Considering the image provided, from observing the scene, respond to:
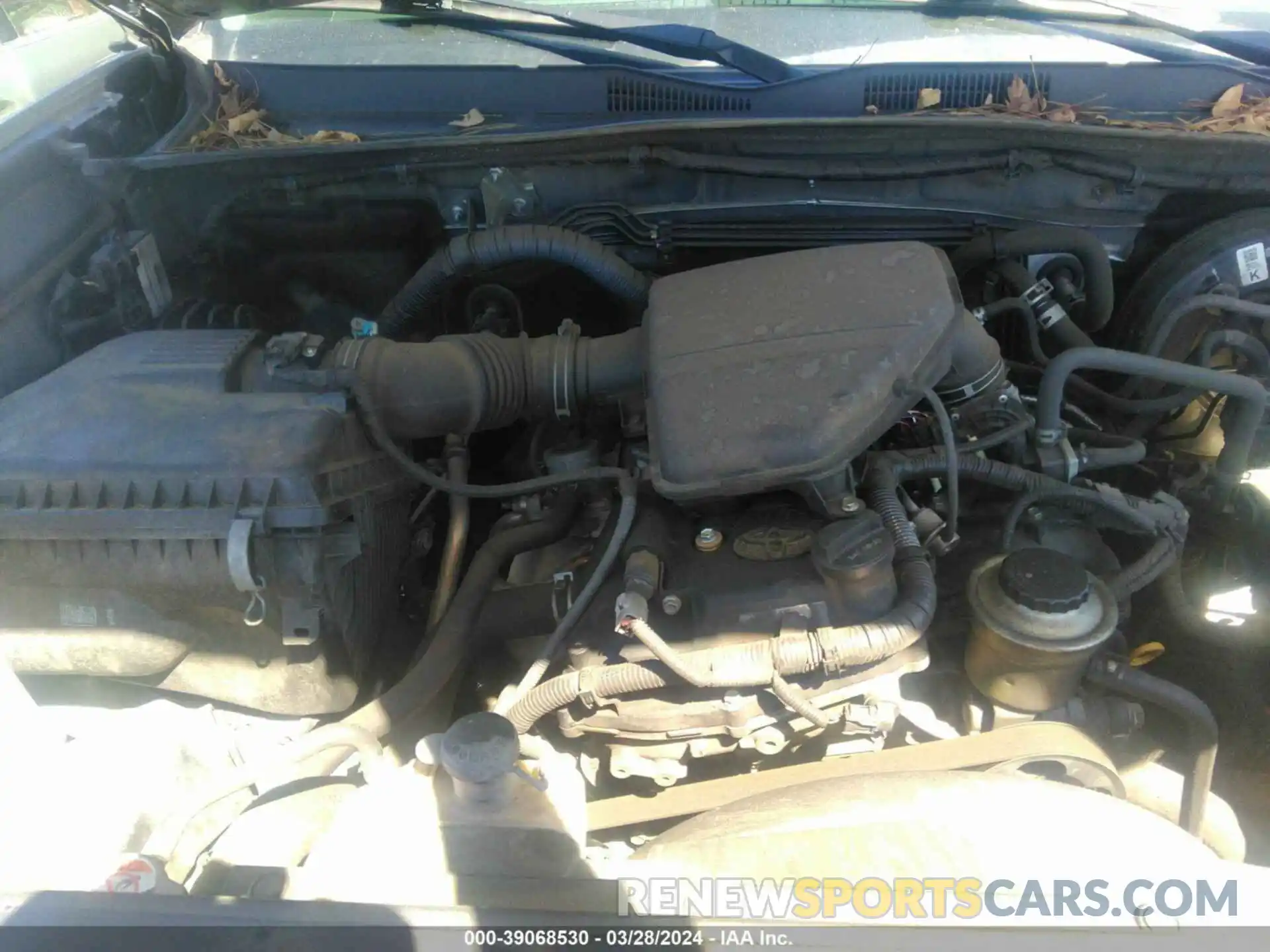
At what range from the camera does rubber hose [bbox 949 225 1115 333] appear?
1653 mm

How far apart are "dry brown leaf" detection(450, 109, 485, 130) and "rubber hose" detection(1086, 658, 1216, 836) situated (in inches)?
59.4

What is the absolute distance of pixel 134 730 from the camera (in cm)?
121

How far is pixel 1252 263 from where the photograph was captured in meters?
1.66

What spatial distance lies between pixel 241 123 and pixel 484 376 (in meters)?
0.93

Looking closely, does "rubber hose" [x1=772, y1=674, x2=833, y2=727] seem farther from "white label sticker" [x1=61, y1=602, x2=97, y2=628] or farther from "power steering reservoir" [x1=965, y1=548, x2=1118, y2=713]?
"white label sticker" [x1=61, y1=602, x2=97, y2=628]

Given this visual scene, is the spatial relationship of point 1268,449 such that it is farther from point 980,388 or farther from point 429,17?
point 429,17

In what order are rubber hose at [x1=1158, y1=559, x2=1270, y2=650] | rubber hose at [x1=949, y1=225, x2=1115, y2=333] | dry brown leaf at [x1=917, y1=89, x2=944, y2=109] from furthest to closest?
dry brown leaf at [x1=917, y1=89, x2=944, y2=109], rubber hose at [x1=949, y1=225, x2=1115, y2=333], rubber hose at [x1=1158, y1=559, x2=1270, y2=650]

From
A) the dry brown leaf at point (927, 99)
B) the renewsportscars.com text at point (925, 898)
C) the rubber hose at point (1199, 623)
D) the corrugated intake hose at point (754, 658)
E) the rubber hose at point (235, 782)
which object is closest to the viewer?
the renewsportscars.com text at point (925, 898)

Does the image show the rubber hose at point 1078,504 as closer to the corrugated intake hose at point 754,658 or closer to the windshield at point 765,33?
the corrugated intake hose at point 754,658

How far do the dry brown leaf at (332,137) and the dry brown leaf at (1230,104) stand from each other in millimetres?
1690

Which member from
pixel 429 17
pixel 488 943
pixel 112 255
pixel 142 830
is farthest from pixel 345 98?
pixel 488 943

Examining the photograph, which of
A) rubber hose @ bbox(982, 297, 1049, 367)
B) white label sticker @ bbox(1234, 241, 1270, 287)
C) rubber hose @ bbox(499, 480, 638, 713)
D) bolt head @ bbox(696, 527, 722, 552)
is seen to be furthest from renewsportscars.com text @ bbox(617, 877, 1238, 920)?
white label sticker @ bbox(1234, 241, 1270, 287)

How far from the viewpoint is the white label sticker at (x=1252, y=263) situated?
1657 millimetres

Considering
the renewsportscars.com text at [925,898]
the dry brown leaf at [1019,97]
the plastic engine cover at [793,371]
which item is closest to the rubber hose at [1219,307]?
the dry brown leaf at [1019,97]
